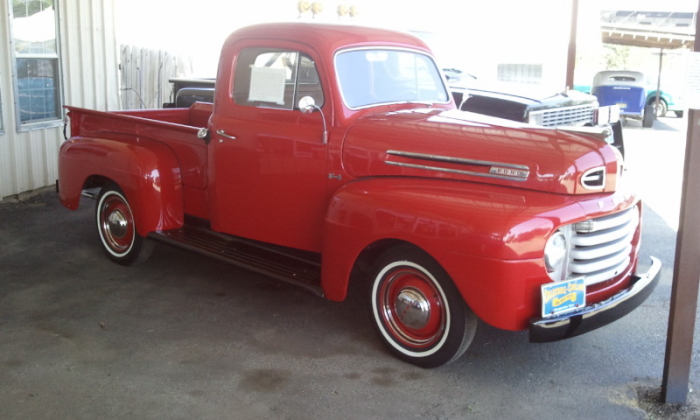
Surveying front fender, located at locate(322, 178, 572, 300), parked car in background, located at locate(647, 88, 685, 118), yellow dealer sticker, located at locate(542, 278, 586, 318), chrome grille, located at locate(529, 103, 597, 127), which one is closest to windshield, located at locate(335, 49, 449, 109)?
front fender, located at locate(322, 178, 572, 300)

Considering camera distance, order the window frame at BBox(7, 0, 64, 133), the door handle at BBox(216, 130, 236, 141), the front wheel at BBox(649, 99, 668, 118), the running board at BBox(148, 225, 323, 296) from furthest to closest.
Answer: the front wheel at BBox(649, 99, 668, 118), the window frame at BBox(7, 0, 64, 133), the door handle at BBox(216, 130, 236, 141), the running board at BBox(148, 225, 323, 296)

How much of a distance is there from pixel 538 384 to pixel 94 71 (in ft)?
25.1

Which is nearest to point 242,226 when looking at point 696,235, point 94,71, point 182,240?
point 182,240

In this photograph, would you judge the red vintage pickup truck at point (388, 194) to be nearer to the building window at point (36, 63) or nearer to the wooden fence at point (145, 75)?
the building window at point (36, 63)

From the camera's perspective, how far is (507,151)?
13.3ft

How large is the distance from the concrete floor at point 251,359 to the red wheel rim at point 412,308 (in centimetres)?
20

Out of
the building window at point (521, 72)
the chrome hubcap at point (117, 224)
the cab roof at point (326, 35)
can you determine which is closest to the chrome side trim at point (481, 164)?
the cab roof at point (326, 35)

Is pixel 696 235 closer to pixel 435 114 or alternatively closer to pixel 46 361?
pixel 435 114

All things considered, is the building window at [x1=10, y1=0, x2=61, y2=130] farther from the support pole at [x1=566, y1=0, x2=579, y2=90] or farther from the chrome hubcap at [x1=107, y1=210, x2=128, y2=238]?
the support pole at [x1=566, y1=0, x2=579, y2=90]

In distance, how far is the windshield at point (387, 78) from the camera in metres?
4.78

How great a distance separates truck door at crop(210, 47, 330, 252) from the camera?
477 cm

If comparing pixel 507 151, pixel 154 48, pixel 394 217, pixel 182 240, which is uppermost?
pixel 154 48

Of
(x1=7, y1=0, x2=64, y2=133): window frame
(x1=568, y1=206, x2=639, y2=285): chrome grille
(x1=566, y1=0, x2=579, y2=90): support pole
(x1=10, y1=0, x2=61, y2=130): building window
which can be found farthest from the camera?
(x1=566, y1=0, x2=579, y2=90): support pole

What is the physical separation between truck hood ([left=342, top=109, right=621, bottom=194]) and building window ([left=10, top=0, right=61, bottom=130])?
18.2 feet
